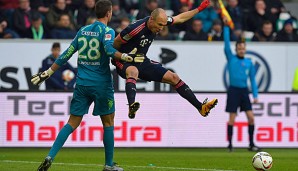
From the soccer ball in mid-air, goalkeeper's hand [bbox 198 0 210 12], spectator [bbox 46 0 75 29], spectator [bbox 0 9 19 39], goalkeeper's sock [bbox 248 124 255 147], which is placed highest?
spectator [bbox 46 0 75 29]

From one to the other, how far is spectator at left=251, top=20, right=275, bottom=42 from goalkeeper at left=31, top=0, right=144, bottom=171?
12.7 metres

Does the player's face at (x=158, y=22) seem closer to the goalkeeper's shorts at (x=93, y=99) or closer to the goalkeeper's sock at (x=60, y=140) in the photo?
the goalkeeper's shorts at (x=93, y=99)

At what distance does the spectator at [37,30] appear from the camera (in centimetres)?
2367

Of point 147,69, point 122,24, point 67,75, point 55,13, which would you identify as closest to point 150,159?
point 147,69

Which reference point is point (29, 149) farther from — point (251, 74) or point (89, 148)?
point (251, 74)

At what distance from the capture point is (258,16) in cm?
2620

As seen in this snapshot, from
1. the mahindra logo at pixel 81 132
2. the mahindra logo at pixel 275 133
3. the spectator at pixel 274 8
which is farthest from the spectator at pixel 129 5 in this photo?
the mahindra logo at pixel 275 133

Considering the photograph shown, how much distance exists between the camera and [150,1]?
2477 cm

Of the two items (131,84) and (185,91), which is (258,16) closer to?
(185,91)

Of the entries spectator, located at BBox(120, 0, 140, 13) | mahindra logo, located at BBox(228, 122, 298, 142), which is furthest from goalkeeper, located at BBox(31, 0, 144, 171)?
spectator, located at BBox(120, 0, 140, 13)

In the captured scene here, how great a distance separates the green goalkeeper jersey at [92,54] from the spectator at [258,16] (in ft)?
44.0

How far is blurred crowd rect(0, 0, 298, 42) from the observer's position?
23.9 meters

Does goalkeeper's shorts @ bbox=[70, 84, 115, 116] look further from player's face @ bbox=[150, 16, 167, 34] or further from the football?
the football

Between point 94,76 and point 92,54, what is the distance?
1.07ft
